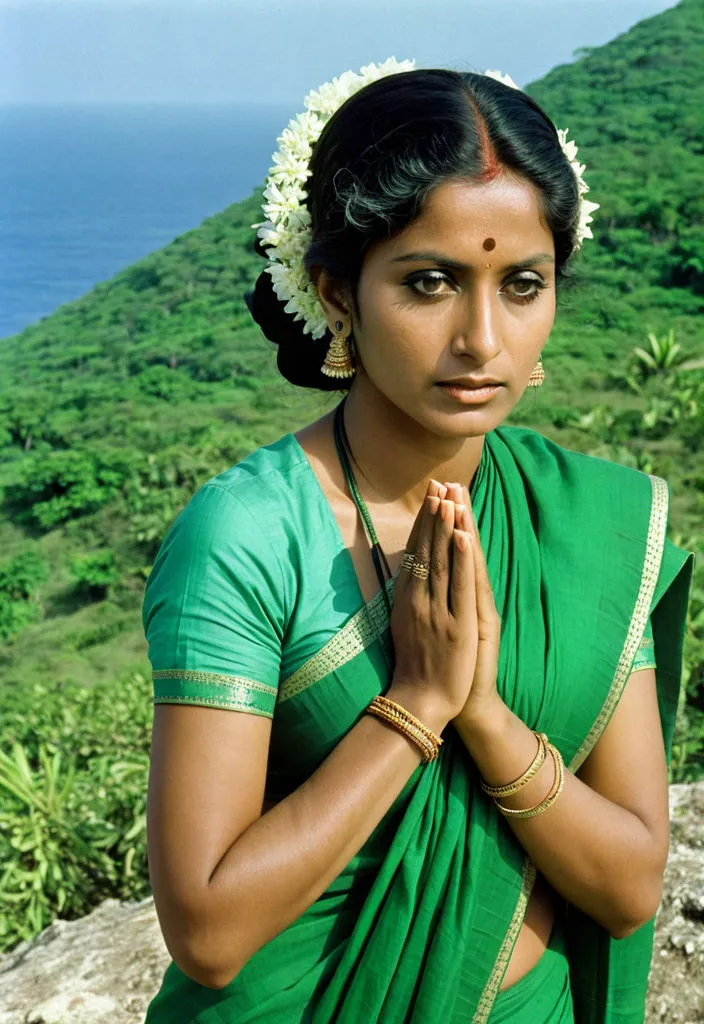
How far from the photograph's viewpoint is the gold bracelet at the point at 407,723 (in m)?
1.83

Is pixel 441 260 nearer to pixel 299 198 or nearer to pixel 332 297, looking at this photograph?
pixel 332 297

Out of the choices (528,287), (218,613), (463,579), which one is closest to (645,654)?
(463,579)

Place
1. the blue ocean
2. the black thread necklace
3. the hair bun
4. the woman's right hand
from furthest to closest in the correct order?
the blue ocean < the hair bun < the black thread necklace < the woman's right hand

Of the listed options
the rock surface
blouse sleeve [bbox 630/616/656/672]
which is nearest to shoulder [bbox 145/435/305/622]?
blouse sleeve [bbox 630/616/656/672]

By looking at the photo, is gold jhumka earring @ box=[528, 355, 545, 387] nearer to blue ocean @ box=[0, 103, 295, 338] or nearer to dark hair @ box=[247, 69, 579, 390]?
dark hair @ box=[247, 69, 579, 390]

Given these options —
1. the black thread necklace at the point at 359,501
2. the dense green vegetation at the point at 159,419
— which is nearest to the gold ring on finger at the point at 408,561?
the black thread necklace at the point at 359,501

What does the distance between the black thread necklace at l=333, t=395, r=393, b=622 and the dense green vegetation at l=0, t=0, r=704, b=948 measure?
0.23 m

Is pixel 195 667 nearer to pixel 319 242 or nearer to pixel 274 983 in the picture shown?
pixel 274 983

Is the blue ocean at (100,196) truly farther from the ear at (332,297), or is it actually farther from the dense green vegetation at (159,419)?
the ear at (332,297)

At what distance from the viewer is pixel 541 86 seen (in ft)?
115

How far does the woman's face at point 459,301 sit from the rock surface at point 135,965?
1.80 m

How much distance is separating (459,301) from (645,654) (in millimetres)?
744

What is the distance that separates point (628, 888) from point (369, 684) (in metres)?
0.59

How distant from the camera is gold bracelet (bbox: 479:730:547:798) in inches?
74.9
